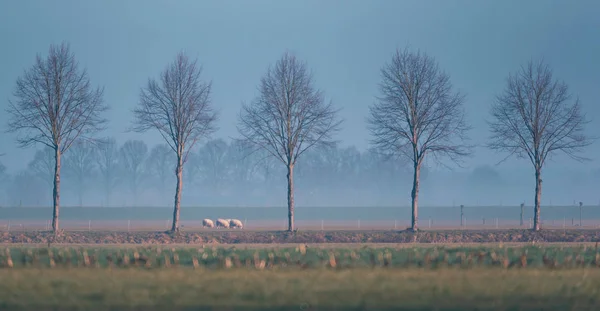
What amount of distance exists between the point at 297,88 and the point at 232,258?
26.6 meters

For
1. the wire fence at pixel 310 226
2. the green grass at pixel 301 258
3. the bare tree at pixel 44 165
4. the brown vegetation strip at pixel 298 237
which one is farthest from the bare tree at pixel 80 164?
the green grass at pixel 301 258

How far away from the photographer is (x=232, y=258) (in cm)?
2039

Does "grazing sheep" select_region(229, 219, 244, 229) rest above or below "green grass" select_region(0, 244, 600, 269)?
below

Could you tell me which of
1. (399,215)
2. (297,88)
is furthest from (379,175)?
(297,88)

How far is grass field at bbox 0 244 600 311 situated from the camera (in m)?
14.7

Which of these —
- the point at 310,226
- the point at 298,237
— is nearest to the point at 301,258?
the point at 298,237

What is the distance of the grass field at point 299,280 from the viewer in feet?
48.1

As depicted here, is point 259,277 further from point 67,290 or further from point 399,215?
point 399,215

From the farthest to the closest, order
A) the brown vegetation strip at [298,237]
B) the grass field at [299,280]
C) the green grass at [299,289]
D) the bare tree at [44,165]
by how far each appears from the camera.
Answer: the bare tree at [44,165], the brown vegetation strip at [298,237], the grass field at [299,280], the green grass at [299,289]

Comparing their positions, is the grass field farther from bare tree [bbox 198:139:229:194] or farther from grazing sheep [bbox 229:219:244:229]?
bare tree [bbox 198:139:229:194]

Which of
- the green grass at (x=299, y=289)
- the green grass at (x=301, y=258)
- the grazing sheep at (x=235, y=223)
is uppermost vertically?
the green grass at (x=301, y=258)

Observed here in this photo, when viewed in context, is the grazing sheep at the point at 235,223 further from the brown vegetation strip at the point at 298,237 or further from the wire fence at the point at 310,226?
the brown vegetation strip at the point at 298,237

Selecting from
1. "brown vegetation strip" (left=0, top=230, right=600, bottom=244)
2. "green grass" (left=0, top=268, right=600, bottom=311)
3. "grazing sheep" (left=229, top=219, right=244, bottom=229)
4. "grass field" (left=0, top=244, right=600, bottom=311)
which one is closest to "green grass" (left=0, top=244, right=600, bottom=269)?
"grass field" (left=0, top=244, right=600, bottom=311)

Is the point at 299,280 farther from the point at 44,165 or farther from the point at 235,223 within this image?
the point at 44,165
